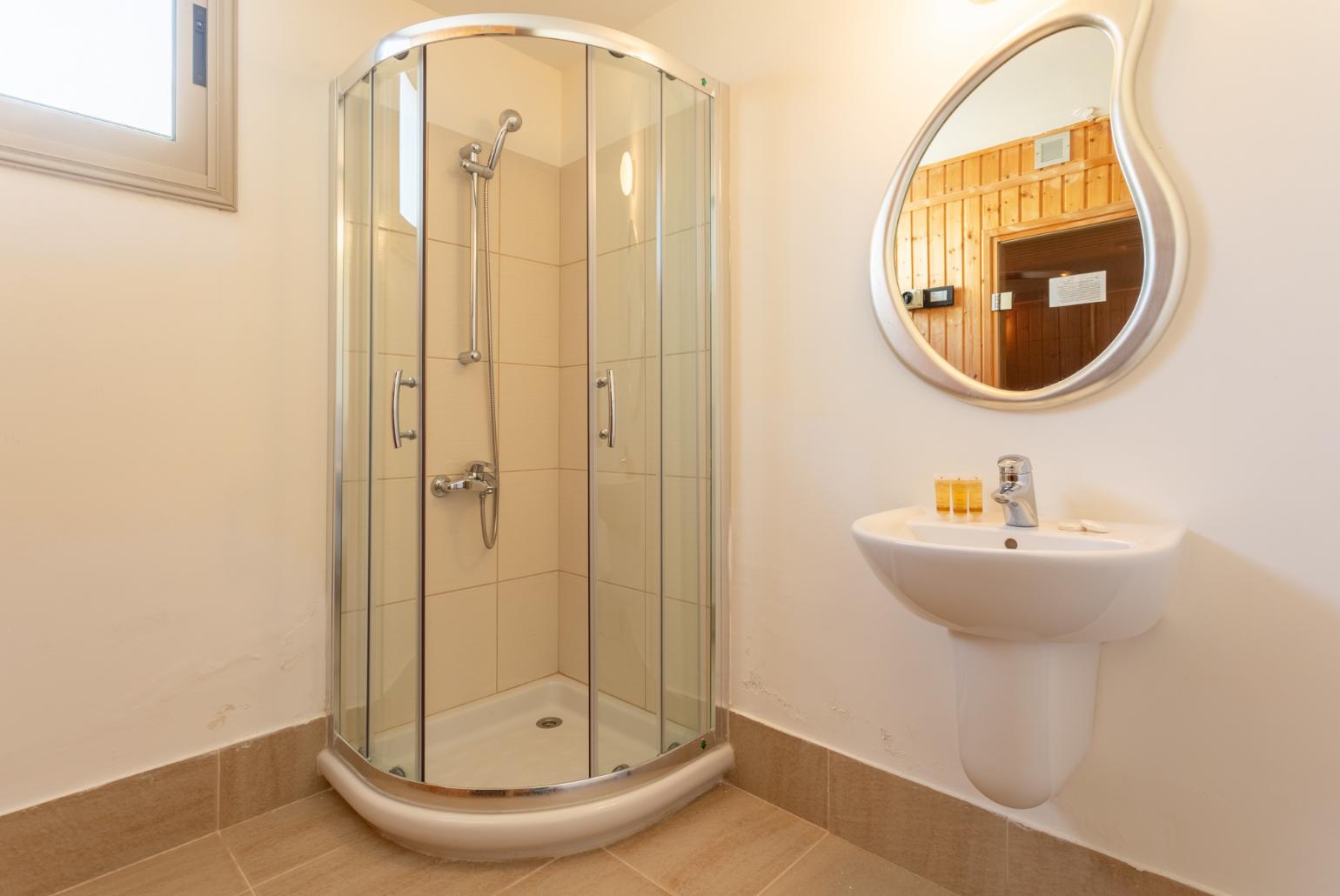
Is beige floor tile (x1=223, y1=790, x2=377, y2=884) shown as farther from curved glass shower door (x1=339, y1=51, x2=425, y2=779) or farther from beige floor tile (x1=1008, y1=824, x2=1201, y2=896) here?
beige floor tile (x1=1008, y1=824, x2=1201, y2=896)

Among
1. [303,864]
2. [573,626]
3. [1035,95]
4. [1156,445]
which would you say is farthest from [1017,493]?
[303,864]

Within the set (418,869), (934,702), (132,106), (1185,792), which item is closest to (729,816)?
(934,702)

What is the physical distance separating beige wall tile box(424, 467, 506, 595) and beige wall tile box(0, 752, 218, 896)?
668mm

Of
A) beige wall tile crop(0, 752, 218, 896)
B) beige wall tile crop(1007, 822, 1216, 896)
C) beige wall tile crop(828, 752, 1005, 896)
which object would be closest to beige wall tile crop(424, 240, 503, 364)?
beige wall tile crop(0, 752, 218, 896)

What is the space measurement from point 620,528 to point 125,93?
1.51 metres

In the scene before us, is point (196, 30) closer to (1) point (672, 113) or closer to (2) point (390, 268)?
(2) point (390, 268)

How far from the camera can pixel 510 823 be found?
4.85 feet

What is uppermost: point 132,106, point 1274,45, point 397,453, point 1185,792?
point 132,106

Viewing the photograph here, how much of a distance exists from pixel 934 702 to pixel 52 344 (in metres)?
2.03

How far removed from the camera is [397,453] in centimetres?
162

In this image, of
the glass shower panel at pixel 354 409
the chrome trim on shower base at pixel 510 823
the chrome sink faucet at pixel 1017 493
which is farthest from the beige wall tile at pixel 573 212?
the chrome trim on shower base at pixel 510 823

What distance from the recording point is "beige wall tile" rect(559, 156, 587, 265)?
1.66 m

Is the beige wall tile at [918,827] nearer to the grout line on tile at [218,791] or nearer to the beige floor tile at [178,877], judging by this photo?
the beige floor tile at [178,877]

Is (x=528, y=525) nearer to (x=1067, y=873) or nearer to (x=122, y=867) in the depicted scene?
(x=122, y=867)
